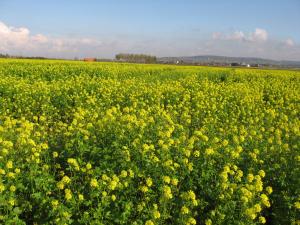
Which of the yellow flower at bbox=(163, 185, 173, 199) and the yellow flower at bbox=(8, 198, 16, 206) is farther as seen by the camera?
the yellow flower at bbox=(163, 185, 173, 199)

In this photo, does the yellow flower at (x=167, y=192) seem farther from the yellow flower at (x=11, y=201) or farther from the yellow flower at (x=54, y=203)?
the yellow flower at (x=11, y=201)

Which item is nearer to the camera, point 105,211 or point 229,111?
point 105,211

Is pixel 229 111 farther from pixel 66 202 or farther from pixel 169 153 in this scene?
pixel 66 202

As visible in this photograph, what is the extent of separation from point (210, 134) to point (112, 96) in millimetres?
5542

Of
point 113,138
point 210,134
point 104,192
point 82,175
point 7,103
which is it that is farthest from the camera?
point 7,103

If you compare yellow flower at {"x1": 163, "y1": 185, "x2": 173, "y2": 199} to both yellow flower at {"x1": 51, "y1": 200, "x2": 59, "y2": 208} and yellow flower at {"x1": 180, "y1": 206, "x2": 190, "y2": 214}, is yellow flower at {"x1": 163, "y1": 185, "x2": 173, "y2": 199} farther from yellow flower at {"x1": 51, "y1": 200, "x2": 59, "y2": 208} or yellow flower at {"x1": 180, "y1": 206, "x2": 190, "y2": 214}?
yellow flower at {"x1": 51, "y1": 200, "x2": 59, "y2": 208}

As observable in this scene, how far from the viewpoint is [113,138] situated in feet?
18.2

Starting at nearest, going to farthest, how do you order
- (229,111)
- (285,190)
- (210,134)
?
(285,190), (210,134), (229,111)

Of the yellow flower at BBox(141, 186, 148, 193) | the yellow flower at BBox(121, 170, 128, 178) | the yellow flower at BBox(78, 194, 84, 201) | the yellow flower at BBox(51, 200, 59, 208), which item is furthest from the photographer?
the yellow flower at BBox(121, 170, 128, 178)

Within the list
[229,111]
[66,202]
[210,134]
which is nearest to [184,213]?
[66,202]

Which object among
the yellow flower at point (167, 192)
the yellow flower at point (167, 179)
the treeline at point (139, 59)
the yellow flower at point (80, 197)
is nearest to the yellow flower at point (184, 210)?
the yellow flower at point (167, 192)

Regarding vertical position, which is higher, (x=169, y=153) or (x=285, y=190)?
(x=169, y=153)

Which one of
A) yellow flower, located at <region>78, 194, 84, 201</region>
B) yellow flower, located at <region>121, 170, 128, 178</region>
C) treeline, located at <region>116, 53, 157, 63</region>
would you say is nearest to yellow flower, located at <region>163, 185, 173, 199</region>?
yellow flower, located at <region>121, 170, 128, 178</region>

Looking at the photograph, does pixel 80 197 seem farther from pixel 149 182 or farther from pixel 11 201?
pixel 149 182
